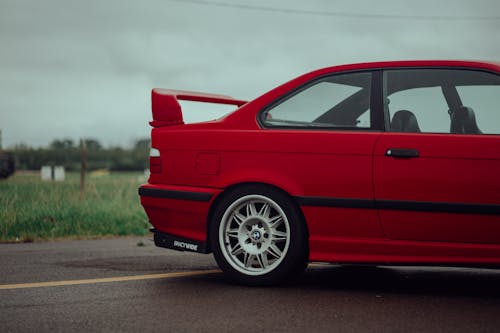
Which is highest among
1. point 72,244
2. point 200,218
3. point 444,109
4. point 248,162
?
point 444,109

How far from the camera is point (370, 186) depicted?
17.6 feet

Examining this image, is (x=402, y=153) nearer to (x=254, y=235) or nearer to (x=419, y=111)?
(x=419, y=111)

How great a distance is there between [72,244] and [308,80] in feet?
14.2

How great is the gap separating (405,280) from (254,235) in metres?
1.35

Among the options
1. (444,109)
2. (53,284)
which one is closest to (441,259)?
(444,109)

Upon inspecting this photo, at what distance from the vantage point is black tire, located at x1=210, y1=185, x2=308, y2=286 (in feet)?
18.2

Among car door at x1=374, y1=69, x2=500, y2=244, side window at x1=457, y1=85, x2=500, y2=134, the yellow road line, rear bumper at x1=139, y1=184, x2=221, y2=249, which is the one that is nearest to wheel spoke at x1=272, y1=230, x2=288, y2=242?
rear bumper at x1=139, y1=184, x2=221, y2=249

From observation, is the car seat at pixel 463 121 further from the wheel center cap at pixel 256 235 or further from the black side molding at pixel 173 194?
the black side molding at pixel 173 194

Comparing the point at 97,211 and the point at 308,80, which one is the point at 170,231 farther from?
the point at 97,211

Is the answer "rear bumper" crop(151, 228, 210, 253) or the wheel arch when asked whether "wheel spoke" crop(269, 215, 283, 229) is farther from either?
"rear bumper" crop(151, 228, 210, 253)

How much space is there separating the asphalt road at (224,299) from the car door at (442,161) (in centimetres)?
52

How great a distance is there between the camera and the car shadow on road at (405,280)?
5645 millimetres

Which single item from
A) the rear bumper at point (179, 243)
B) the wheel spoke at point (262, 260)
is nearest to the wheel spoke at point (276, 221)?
the wheel spoke at point (262, 260)

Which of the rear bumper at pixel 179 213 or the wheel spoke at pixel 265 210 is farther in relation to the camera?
the rear bumper at pixel 179 213
